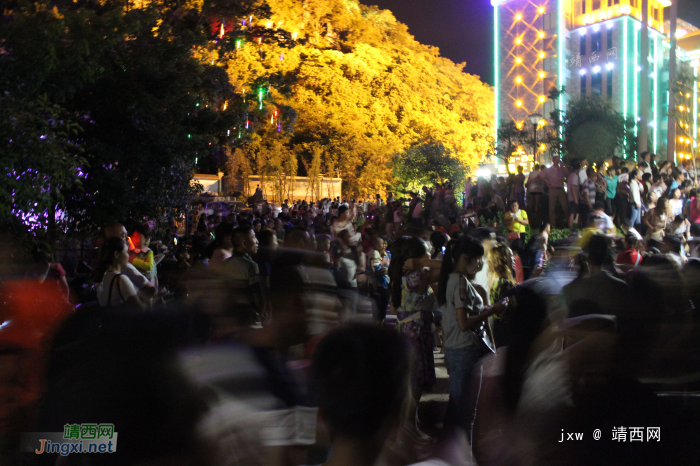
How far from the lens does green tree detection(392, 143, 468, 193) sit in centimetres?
3059

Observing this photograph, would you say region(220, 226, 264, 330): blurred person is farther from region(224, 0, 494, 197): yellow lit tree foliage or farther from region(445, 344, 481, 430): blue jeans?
region(224, 0, 494, 197): yellow lit tree foliage

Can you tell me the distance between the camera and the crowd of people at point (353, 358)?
177cm

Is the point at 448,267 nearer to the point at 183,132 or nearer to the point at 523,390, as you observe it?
the point at 523,390

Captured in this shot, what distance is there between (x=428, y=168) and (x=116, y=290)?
27.5 meters

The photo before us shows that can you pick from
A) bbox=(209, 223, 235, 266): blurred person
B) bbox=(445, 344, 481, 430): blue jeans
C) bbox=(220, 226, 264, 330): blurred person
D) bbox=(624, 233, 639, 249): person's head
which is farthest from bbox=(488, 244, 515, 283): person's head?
bbox=(209, 223, 235, 266): blurred person

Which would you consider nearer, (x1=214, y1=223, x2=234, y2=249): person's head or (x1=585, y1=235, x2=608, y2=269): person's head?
(x1=585, y1=235, x2=608, y2=269): person's head

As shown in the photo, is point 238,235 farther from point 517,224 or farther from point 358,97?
point 358,97

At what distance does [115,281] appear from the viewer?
13.7ft

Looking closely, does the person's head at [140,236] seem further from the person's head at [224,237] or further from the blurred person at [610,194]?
the blurred person at [610,194]

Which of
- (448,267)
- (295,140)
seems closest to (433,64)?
(295,140)

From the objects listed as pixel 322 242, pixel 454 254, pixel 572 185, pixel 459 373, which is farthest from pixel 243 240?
pixel 572 185

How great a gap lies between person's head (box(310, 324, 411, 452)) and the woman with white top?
Result: 277 cm

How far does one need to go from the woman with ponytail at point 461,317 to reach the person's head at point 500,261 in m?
1.82

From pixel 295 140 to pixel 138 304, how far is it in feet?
115
